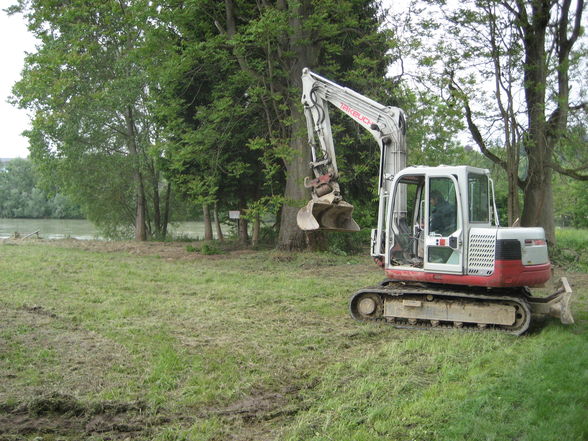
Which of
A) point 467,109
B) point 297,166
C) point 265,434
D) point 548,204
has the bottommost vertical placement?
point 265,434

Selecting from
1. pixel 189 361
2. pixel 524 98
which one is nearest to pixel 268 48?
pixel 524 98

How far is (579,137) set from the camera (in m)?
18.4

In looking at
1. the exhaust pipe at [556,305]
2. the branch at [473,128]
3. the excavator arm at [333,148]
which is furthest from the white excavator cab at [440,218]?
the branch at [473,128]

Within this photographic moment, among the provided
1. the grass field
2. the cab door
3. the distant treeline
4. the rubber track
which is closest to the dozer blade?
the grass field

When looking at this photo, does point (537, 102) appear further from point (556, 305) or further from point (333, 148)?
point (556, 305)

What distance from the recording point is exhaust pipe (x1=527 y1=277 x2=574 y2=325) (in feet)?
27.3

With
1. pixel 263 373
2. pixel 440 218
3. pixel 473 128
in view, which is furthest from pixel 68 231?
pixel 263 373

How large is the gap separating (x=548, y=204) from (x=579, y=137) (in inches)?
91.9

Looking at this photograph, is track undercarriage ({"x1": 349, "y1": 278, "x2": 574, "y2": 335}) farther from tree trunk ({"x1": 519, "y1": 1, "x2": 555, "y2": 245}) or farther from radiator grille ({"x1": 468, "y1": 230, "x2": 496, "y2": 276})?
tree trunk ({"x1": 519, "y1": 1, "x2": 555, "y2": 245})

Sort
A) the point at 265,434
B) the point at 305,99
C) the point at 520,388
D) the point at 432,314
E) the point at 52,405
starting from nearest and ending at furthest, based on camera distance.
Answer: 1. the point at 265,434
2. the point at 52,405
3. the point at 520,388
4. the point at 432,314
5. the point at 305,99

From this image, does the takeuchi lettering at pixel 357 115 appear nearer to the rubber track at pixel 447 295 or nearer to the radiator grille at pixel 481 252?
the rubber track at pixel 447 295

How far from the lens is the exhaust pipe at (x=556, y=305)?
27.3 feet

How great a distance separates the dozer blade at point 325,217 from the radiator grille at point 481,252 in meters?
2.94

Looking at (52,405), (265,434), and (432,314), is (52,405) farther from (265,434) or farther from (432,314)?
(432,314)
